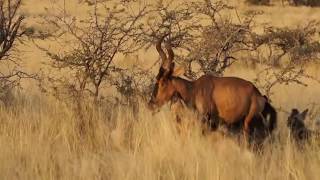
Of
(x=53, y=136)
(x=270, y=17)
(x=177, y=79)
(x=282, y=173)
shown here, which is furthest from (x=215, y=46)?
(x=270, y=17)

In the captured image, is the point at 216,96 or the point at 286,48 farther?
the point at 286,48

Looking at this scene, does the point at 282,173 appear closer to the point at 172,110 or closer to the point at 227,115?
the point at 227,115

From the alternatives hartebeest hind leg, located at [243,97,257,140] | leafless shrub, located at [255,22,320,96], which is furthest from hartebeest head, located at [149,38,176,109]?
leafless shrub, located at [255,22,320,96]

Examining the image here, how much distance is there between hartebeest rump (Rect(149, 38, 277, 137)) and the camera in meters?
7.29

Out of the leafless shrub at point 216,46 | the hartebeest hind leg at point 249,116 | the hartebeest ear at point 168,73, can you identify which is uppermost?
the leafless shrub at point 216,46

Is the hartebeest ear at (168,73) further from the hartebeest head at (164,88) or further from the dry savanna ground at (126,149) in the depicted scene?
the dry savanna ground at (126,149)

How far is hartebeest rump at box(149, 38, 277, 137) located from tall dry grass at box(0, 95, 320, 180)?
198mm

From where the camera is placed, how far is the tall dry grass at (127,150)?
580 cm

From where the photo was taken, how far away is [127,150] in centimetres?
692

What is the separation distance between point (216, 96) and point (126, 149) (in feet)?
3.62

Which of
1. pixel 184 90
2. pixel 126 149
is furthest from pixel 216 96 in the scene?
pixel 126 149

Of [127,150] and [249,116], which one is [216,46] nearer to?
[249,116]

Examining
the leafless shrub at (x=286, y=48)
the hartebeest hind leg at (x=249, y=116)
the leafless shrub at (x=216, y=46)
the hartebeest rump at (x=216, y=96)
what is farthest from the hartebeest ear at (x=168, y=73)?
the leafless shrub at (x=286, y=48)

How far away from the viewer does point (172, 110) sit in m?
7.63
